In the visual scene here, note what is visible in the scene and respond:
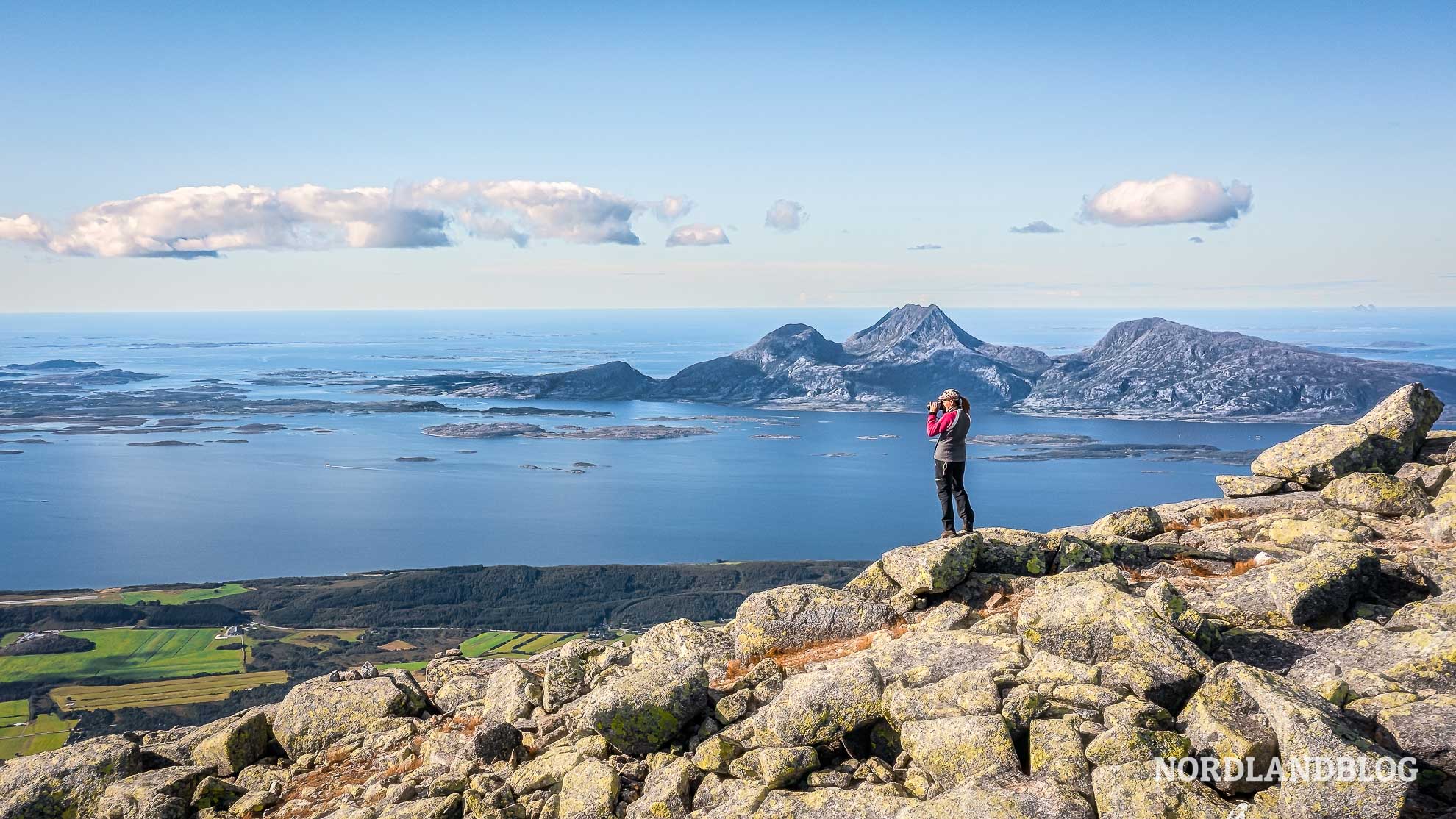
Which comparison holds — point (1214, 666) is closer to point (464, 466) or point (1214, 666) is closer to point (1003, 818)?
point (1003, 818)

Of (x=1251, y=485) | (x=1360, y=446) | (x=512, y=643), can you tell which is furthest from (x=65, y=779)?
(x=512, y=643)

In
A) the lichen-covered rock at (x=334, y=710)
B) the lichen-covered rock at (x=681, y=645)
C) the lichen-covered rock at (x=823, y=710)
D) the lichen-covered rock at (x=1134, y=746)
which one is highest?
the lichen-covered rock at (x=1134, y=746)

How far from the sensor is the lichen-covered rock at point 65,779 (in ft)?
43.3

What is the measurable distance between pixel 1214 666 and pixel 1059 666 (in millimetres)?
1718

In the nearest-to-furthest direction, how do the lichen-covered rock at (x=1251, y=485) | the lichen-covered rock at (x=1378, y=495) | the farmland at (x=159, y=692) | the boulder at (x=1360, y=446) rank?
1. the lichen-covered rock at (x=1378, y=495)
2. the boulder at (x=1360, y=446)
3. the lichen-covered rock at (x=1251, y=485)
4. the farmland at (x=159, y=692)

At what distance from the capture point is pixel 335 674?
53.0ft

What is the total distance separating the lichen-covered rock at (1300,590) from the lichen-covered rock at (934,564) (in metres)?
3.61

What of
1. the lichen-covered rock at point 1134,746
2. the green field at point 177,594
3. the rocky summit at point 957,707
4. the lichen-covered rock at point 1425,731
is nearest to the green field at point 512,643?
the green field at point 177,594


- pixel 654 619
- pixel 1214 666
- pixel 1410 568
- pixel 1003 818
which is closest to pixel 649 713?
pixel 1003 818

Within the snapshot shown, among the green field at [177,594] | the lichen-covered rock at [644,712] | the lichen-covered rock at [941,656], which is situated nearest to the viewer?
the lichen-covered rock at [941,656]

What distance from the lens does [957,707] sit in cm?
991

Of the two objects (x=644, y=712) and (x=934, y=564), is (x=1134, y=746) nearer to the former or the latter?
(x=934, y=564)

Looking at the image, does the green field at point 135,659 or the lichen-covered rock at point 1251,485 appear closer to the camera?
the lichen-covered rock at point 1251,485

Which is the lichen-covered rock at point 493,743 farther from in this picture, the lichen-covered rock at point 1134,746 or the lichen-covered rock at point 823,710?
the lichen-covered rock at point 1134,746
